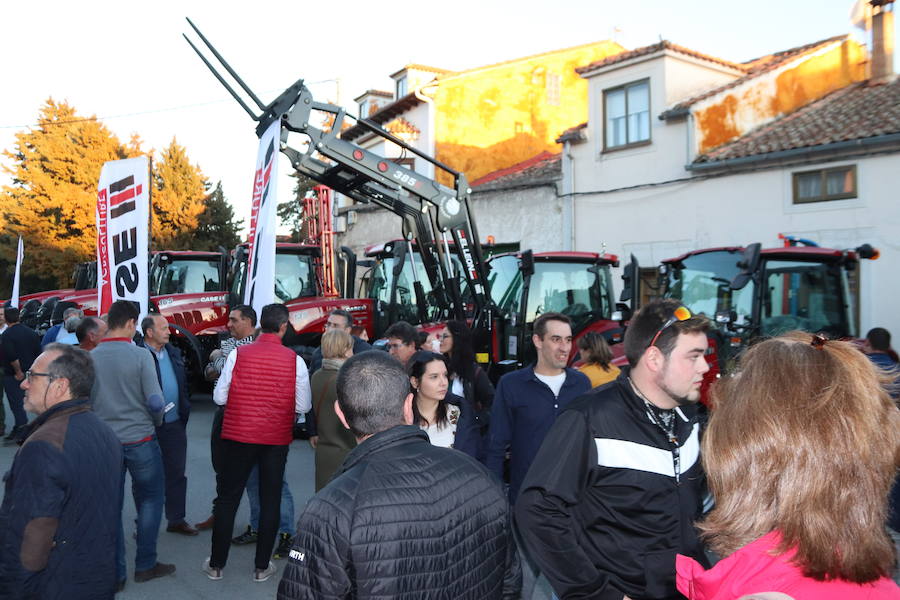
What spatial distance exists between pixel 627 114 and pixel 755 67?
153 inches

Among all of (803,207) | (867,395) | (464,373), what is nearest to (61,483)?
(867,395)

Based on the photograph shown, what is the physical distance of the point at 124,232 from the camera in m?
7.43

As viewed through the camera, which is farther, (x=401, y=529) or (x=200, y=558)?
(x=200, y=558)

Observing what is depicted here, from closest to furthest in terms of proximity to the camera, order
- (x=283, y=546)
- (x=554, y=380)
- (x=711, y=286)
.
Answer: (x=554, y=380) → (x=283, y=546) → (x=711, y=286)

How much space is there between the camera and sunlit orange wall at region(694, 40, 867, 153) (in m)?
16.7

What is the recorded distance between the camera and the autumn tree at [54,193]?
35500 millimetres

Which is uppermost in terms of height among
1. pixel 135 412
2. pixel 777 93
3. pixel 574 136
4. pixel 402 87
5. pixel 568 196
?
pixel 402 87

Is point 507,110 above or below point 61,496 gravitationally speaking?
above

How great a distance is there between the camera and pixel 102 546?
3.18 meters

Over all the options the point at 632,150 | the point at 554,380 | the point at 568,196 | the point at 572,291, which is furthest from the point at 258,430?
the point at 568,196

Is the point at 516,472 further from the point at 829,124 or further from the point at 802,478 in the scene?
the point at 829,124

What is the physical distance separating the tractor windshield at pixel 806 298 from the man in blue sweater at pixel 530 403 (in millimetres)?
4794

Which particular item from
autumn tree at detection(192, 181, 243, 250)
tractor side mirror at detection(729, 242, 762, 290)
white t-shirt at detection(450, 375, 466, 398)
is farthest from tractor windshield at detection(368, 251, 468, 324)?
autumn tree at detection(192, 181, 243, 250)

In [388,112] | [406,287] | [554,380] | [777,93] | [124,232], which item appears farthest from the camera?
[388,112]
